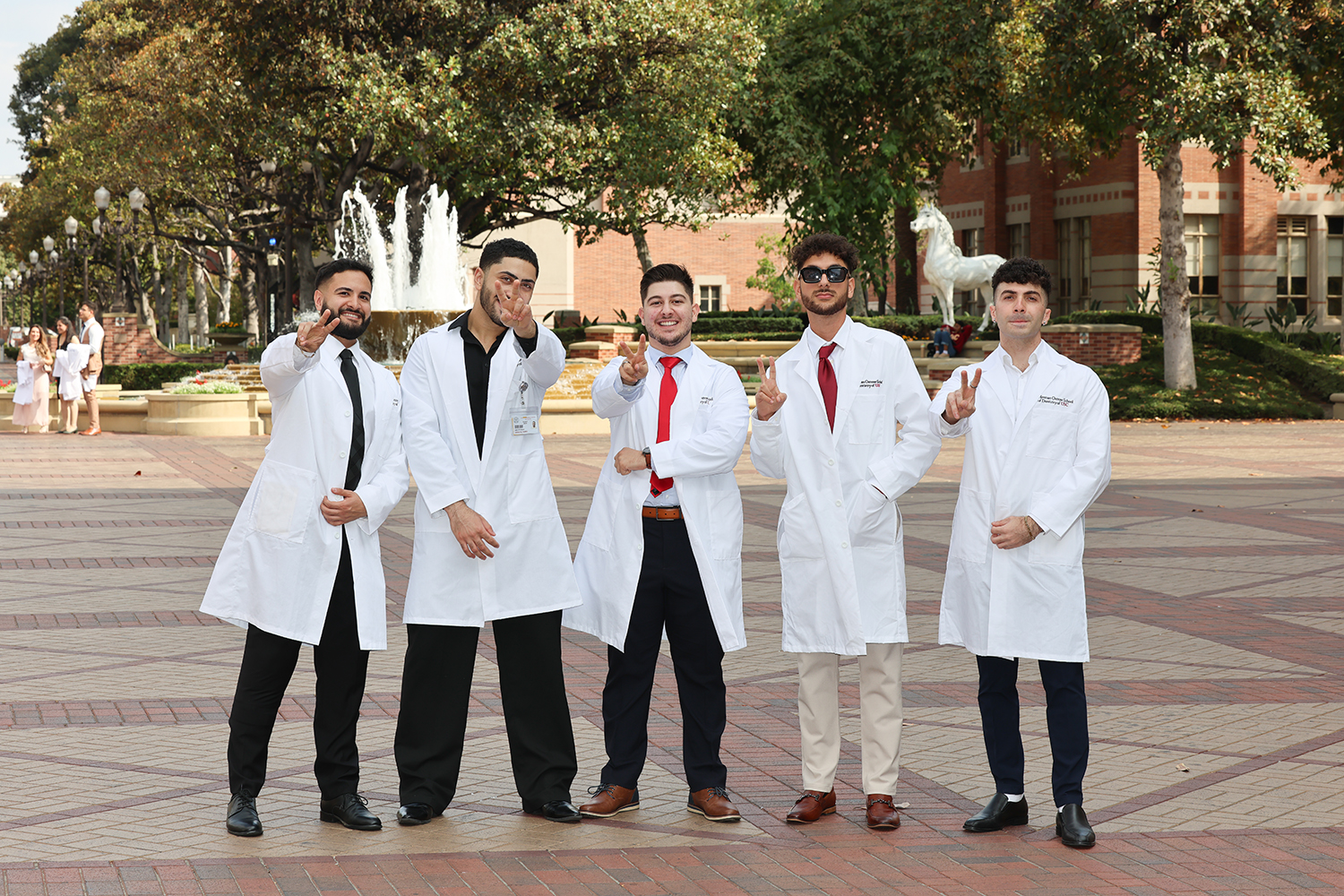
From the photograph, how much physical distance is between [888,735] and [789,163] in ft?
88.8

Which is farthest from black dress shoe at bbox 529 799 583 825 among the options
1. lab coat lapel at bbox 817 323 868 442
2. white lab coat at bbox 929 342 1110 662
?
lab coat lapel at bbox 817 323 868 442

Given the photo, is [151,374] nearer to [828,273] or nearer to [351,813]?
[351,813]

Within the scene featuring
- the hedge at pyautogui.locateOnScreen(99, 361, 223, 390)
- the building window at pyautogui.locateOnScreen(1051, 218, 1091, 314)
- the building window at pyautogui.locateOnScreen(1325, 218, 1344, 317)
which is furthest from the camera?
the building window at pyautogui.locateOnScreen(1051, 218, 1091, 314)

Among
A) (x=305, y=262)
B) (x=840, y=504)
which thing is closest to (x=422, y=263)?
(x=305, y=262)

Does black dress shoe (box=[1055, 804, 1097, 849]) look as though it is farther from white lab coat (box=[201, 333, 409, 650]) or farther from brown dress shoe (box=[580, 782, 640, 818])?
white lab coat (box=[201, 333, 409, 650])

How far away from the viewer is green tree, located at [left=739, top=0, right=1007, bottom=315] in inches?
1170

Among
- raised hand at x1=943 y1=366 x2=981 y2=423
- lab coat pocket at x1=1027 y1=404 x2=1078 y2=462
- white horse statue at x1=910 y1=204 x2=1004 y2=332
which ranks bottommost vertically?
lab coat pocket at x1=1027 y1=404 x2=1078 y2=462

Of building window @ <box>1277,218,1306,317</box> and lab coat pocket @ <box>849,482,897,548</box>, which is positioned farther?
building window @ <box>1277,218,1306,317</box>

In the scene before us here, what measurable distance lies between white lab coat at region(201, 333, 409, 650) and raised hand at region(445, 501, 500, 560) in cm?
22

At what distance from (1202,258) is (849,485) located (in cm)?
3717

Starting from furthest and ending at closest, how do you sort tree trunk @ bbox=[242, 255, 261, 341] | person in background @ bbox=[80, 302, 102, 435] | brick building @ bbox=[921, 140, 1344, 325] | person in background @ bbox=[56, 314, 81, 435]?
tree trunk @ bbox=[242, 255, 261, 341], brick building @ bbox=[921, 140, 1344, 325], person in background @ bbox=[56, 314, 81, 435], person in background @ bbox=[80, 302, 102, 435]

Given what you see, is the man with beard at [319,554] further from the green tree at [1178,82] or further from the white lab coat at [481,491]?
the green tree at [1178,82]

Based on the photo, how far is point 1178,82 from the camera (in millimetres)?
23859

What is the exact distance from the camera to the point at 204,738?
20.0ft
